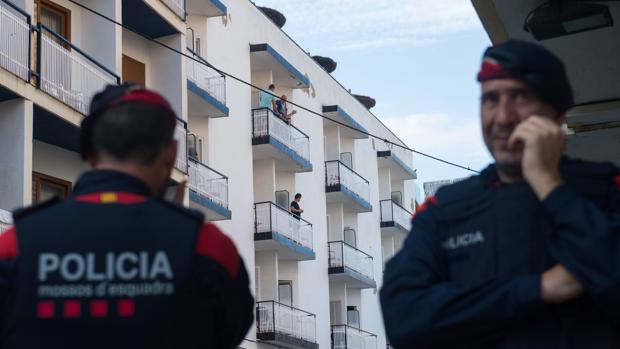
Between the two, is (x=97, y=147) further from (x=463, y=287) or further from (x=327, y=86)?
(x=327, y=86)

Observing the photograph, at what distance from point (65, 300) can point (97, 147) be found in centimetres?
48

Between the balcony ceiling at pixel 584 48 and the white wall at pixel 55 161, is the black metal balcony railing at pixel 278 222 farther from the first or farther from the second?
the balcony ceiling at pixel 584 48

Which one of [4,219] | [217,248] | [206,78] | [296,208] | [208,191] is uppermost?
[206,78]

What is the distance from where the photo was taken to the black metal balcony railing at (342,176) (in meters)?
40.7

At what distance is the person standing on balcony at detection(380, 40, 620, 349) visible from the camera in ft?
10.4

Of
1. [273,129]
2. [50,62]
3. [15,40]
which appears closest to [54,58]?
[50,62]

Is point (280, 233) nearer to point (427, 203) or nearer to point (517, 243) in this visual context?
point (427, 203)

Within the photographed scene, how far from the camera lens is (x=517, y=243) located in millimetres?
3301

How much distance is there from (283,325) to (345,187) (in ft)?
27.7

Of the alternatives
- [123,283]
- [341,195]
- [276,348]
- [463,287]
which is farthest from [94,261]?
[341,195]

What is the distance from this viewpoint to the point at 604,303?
311 centimetres

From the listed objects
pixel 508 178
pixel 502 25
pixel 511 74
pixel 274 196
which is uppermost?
pixel 274 196

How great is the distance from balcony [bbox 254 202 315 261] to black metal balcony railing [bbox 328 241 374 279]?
10.7 ft

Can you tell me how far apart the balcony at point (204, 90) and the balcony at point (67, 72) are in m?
6.77
